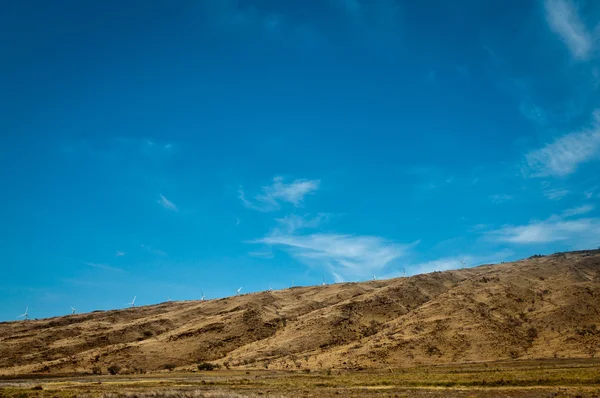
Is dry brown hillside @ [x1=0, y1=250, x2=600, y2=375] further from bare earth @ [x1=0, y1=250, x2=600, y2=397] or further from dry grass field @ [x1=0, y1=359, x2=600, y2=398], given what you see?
dry grass field @ [x1=0, y1=359, x2=600, y2=398]

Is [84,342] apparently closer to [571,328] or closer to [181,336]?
[181,336]

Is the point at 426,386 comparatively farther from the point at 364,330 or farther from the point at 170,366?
the point at 170,366

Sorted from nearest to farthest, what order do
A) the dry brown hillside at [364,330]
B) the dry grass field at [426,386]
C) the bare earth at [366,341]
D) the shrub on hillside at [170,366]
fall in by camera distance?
the dry grass field at [426,386] → the bare earth at [366,341] → the dry brown hillside at [364,330] → the shrub on hillside at [170,366]

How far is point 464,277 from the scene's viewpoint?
145 m

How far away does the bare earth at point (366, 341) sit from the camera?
53.2 meters

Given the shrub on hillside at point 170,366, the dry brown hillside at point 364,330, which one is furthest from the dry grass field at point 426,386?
the shrub on hillside at point 170,366

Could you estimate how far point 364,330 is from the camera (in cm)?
10225

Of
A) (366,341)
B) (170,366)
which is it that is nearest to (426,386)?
(366,341)

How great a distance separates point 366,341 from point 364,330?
1066 centimetres

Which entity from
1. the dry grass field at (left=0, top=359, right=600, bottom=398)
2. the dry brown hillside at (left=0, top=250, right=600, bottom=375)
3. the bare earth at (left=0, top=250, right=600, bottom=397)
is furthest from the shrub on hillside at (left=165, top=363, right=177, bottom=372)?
the dry grass field at (left=0, top=359, right=600, bottom=398)

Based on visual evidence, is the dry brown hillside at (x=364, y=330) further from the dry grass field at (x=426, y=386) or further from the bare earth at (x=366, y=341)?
the dry grass field at (x=426, y=386)

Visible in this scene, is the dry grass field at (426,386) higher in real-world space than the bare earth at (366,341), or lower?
lower

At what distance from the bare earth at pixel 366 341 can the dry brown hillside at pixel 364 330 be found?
1.27 ft

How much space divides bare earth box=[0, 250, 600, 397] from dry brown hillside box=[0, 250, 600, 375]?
39 centimetres
